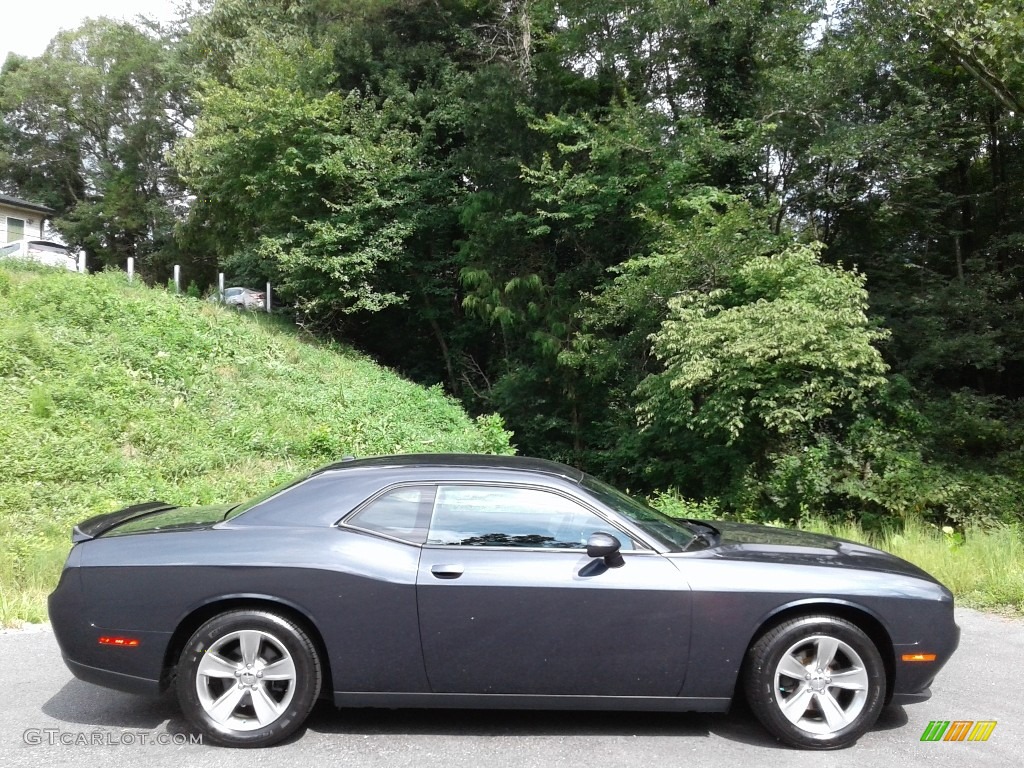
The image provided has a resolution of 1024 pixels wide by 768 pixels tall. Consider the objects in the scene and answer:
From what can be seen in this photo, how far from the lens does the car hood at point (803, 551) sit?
4.13 metres

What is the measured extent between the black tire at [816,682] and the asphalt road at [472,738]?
11 cm

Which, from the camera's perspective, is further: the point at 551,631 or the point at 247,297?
the point at 247,297

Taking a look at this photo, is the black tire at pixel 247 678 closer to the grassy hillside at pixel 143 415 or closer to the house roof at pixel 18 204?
the grassy hillside at pixel 143 415

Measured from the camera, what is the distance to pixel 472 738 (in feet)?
12.9

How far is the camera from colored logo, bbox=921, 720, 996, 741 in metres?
3.99

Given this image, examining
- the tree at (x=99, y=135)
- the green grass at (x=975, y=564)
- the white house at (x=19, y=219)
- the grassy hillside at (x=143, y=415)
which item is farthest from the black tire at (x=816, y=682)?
the tree at (x=99, y=135)

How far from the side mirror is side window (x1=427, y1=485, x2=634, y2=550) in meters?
0.11

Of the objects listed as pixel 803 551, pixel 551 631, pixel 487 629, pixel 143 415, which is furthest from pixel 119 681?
pixel 143 415

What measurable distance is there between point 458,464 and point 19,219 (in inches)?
1438

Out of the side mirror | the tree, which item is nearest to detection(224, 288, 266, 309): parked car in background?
the tree

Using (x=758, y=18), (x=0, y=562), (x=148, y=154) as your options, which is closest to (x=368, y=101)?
(x=758, y=18)

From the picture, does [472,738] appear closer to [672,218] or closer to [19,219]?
[672,218]

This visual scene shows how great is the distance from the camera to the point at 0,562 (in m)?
6.82

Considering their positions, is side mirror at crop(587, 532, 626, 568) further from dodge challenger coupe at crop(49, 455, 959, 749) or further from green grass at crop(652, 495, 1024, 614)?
green grass at crop(652, 495, 1024, 614)
